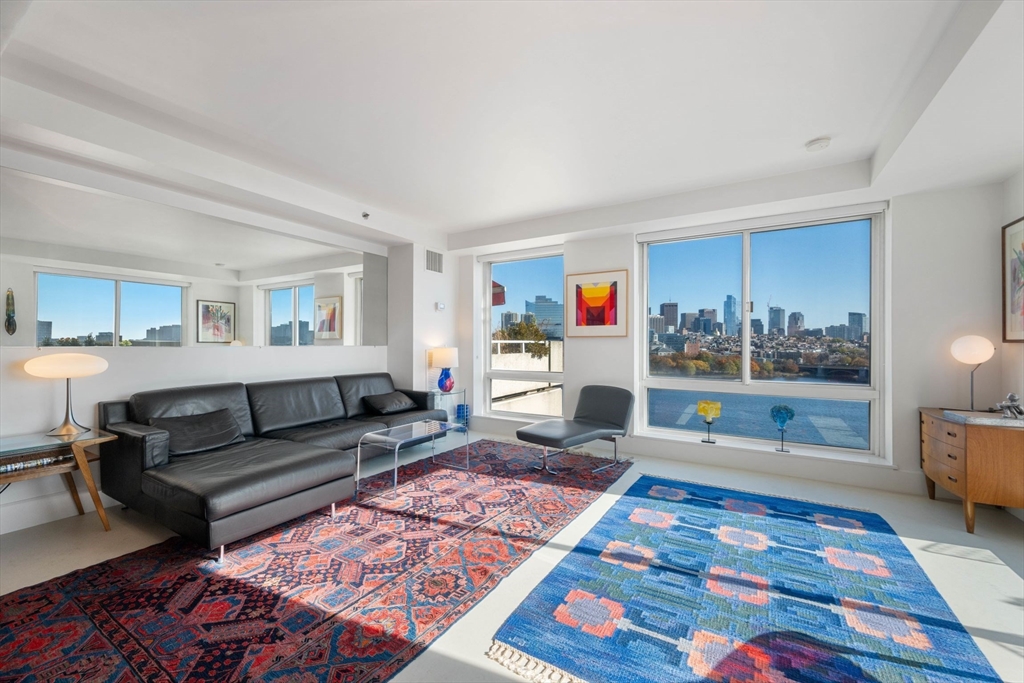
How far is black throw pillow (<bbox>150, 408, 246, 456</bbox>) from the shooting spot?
304 centimetres

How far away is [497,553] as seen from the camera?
2.55 metres

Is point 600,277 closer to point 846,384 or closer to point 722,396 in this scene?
point 722,396

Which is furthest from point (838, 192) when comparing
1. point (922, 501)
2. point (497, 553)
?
point (497, 553)

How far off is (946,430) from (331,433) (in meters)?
4.85

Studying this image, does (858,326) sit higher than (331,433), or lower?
higher

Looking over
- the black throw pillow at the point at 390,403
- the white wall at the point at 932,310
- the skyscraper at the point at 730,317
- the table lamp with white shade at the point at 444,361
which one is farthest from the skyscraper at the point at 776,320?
the black throw pillow at the point at 390,403

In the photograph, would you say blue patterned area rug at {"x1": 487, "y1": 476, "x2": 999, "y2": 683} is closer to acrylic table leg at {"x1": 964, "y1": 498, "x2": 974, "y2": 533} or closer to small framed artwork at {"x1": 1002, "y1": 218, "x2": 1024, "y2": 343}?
acrylic table leg at {"x1": 964, "y1": 498, "x2": 974, "y2": 533}

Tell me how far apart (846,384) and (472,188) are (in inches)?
163

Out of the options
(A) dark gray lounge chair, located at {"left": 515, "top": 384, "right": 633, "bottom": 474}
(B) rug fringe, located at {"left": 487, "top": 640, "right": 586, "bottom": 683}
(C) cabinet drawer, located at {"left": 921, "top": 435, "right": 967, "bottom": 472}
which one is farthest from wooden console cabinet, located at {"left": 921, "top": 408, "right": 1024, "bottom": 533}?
(B) rug fringe, located at {"left": 487, "top": 640, "right": 586, "bottom": 683}

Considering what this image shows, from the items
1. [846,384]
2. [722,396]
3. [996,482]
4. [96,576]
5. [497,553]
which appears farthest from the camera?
[722,396]

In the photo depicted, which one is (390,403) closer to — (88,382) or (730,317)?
(88,382)

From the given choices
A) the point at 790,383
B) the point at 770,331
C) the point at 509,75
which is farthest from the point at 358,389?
the point at 790,383

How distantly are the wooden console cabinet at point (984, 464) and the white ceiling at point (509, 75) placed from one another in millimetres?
2177

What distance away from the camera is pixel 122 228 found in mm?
3273
